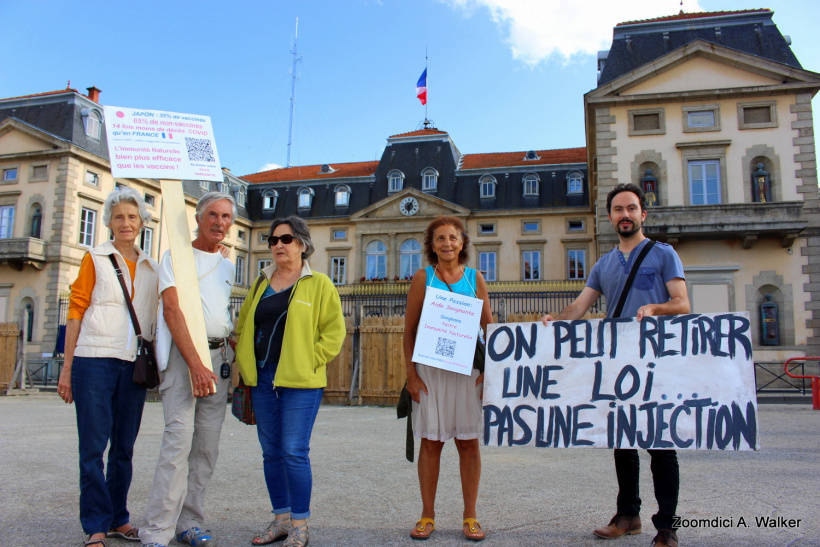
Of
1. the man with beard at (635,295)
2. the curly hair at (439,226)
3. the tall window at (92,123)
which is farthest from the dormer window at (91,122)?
the man with beard at (635,295)

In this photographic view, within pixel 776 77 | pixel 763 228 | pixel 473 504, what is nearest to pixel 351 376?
pixel 473 504

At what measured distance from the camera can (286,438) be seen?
357 cm

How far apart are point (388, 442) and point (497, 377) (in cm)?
455

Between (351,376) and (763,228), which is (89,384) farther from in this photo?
(763,228)

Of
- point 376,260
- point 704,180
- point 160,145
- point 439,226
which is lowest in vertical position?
point 439,226

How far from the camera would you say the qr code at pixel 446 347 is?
12.4 ft

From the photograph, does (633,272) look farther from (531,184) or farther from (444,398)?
(531,184)

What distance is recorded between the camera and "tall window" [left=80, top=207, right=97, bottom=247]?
1139 inches

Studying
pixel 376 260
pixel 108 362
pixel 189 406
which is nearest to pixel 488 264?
pixel 376 260

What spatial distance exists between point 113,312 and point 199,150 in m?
1.20

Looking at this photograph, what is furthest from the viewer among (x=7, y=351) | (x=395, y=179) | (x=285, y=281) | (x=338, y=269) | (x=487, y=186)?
(x=395, y=179)

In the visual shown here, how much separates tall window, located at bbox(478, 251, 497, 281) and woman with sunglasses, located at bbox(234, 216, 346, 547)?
102ft

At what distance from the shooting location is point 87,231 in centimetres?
2933

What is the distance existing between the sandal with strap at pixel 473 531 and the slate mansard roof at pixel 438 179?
32037 mm
